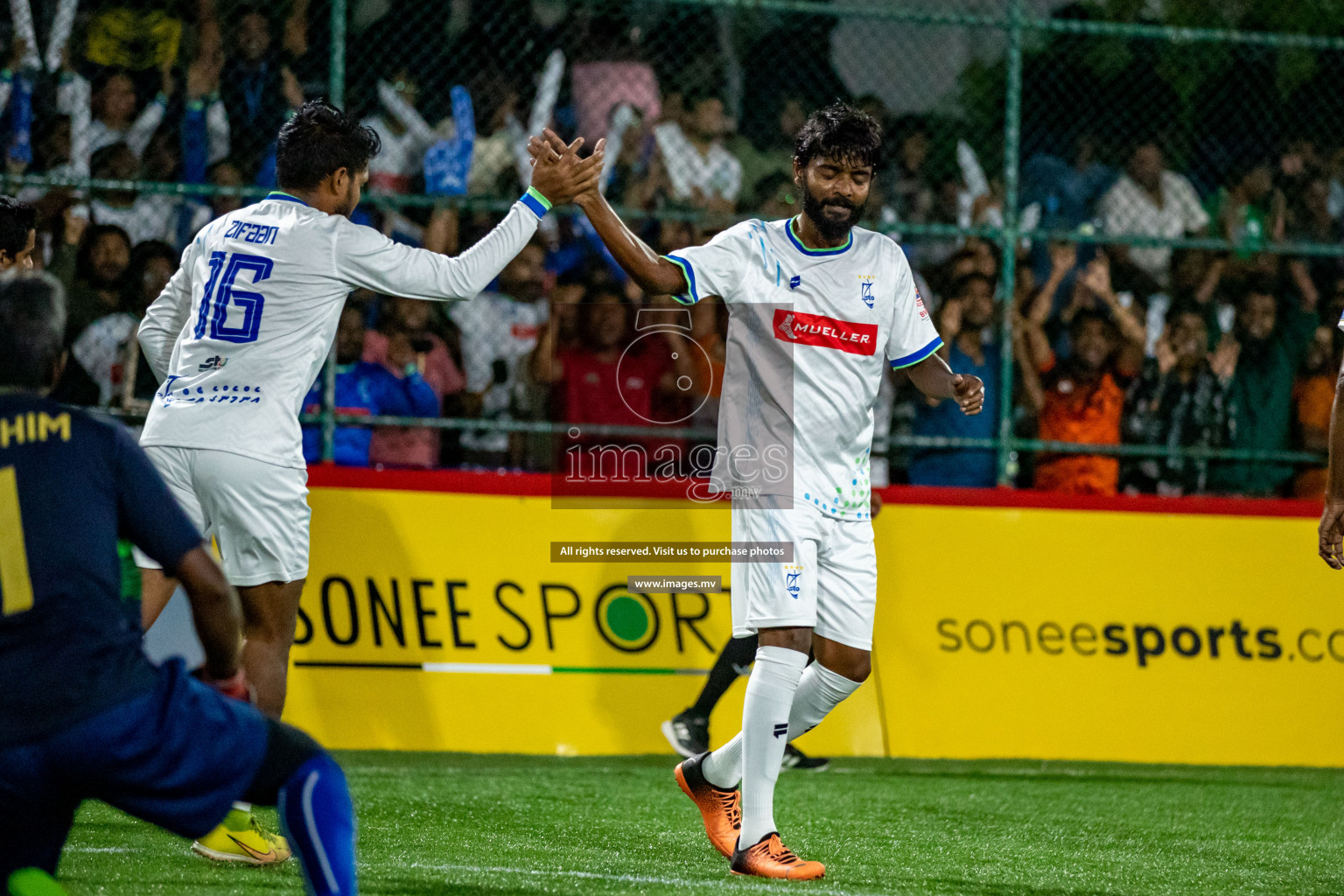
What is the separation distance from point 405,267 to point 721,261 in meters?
0.99

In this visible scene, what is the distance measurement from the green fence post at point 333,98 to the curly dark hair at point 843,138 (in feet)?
11.9

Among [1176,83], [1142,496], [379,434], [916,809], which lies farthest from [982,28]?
[916,809]

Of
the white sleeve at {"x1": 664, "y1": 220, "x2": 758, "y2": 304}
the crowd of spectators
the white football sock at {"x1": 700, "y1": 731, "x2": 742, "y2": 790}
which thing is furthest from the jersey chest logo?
the crowd of spectators

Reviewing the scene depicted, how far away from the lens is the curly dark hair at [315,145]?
5.00 metres

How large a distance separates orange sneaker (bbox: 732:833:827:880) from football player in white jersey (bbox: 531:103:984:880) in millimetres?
206

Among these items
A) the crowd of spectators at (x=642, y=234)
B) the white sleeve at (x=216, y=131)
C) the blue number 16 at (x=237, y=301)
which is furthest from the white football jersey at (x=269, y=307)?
the white sleeve at (x=216, y=131)

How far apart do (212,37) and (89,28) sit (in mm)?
642

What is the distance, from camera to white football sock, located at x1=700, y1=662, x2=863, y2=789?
5172 millimetres

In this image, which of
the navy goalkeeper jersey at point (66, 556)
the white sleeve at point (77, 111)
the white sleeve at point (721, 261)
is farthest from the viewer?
the white sleeve at point (77, 111)

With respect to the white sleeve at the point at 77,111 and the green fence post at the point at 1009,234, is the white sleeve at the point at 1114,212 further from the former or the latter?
the white sleeve at the point at 77,111

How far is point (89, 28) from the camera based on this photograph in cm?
850

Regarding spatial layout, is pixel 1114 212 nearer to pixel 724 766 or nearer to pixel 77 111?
pixel 724 766

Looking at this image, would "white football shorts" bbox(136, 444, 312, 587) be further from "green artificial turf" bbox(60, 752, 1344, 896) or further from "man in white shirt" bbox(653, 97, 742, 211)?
"man in white shirt" bbox(653, 97, 742, 211)

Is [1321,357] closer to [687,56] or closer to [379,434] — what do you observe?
[687,56]
